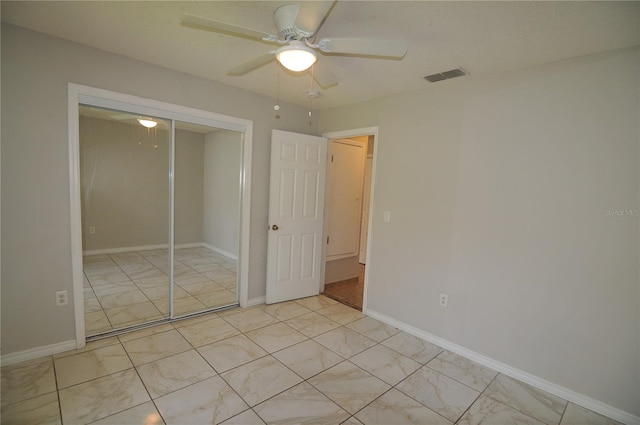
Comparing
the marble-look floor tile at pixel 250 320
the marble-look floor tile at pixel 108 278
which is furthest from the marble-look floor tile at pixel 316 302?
the marble-look floor tile at pixel 108 278

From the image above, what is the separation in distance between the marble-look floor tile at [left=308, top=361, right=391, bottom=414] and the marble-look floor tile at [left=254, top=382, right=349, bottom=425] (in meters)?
0.07

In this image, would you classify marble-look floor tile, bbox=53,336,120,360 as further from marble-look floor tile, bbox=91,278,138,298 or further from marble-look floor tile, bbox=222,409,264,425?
marble-look floor tile, bbox=222,409,264,425

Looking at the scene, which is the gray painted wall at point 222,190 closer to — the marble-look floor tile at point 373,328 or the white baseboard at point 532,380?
the marble-look floor tile at point 373,328

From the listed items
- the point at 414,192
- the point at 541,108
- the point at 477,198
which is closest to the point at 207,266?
A: the point at 414,192

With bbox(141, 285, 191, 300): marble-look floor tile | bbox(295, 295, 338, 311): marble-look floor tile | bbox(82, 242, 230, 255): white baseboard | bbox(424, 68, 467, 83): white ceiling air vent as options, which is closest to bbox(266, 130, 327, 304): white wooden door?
bbox(295, 295, 338, 311): marble-look floor tile

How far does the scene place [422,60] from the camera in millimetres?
2318

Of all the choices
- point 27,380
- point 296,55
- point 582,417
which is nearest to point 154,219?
point 27,380

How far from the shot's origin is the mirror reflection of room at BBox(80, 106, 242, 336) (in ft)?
9.75

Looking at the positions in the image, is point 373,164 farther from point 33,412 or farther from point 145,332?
point 33,412

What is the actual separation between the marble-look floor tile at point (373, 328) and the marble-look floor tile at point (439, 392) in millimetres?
605

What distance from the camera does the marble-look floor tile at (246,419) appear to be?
1.80 metres

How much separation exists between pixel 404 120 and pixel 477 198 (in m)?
1.10

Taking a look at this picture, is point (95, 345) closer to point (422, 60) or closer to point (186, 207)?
point (186, 207)

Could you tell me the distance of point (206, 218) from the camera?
3801 millimetres
